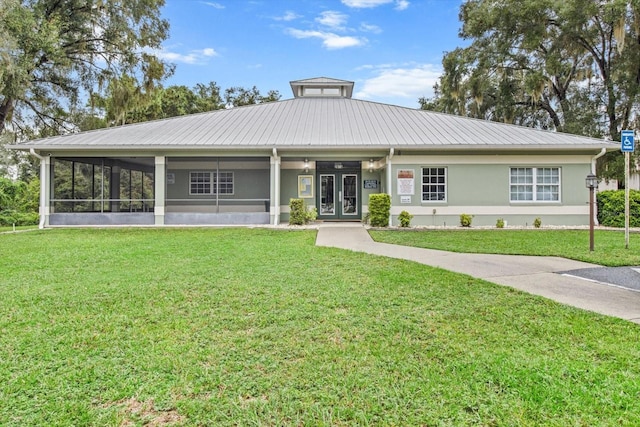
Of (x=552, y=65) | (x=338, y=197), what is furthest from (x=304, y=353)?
(x=552, y=65)

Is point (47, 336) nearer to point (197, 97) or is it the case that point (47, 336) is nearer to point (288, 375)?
point (288, 375)

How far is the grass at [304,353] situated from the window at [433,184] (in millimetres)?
8774

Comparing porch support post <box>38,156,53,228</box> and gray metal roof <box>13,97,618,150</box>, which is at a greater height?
gray metal roof <box>13,97,618,150</box>

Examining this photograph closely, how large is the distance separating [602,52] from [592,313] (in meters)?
21.0

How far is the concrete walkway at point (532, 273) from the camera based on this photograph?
171 inches

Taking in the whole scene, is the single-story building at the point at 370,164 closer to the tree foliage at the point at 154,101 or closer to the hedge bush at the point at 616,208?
the hedge bush at the point at 616,208

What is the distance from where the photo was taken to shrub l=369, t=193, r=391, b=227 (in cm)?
1319

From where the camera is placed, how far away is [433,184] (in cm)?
1393

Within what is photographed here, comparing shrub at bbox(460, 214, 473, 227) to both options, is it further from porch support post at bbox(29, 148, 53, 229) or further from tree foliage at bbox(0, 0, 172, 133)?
tree foliage at bbox(0, 0, 172, 133)

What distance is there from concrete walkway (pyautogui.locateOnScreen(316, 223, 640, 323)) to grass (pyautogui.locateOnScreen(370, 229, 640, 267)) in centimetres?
50

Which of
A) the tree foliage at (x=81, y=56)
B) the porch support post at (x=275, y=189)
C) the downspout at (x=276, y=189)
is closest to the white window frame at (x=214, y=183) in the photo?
the porch support post at (x=275, y=189)

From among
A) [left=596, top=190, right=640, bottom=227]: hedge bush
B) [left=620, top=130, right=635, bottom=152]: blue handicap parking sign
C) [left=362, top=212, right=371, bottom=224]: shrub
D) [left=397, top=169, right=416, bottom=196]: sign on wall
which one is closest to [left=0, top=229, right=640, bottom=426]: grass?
[left=620, top=130, right=635, bottom=152]: blue handicap parking sign

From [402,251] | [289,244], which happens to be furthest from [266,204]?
[402,251]

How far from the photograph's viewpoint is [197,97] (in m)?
31.6
